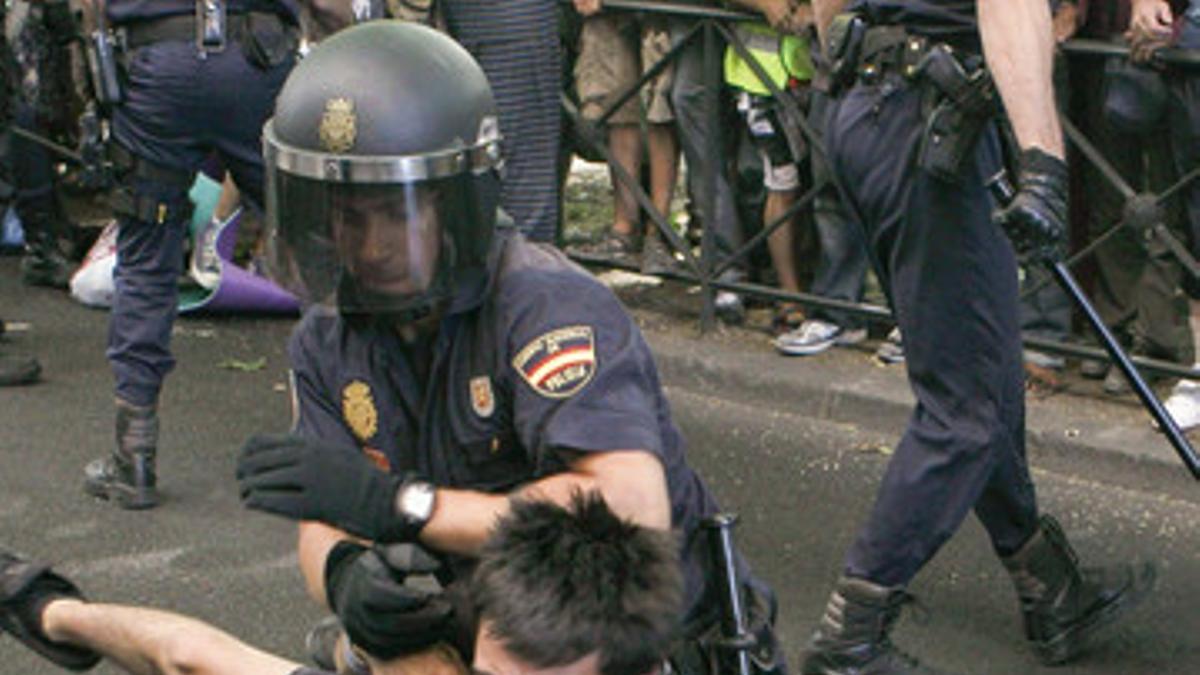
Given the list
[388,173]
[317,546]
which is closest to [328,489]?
[317,546]

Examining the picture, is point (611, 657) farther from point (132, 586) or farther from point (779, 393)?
point (779, 393)

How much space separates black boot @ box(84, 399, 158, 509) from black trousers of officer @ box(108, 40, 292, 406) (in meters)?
0.05

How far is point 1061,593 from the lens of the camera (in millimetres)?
4969

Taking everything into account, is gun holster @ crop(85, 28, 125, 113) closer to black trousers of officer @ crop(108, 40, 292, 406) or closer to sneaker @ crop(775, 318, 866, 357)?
black trousers of officer @ crop(108, 40, 292, 406)

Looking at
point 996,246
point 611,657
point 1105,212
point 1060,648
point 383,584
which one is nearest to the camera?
point 611,657

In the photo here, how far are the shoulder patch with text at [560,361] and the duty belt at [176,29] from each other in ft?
9.20

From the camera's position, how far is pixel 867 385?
6.98 meters

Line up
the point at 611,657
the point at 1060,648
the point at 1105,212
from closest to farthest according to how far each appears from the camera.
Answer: the point at 611,657, the point at 1060,648, the point at 1105,212

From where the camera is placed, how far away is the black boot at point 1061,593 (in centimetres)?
494

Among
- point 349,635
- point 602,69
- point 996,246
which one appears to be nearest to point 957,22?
point 996,246

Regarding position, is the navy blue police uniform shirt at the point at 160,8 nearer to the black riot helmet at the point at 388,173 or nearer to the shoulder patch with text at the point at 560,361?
the black riot helmet at the point at 388,173

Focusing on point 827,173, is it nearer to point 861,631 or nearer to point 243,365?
point 243,365

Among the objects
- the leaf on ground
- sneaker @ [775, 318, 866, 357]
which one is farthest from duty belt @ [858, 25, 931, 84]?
the leaf on ground

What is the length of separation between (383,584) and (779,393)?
4007 millimetres
